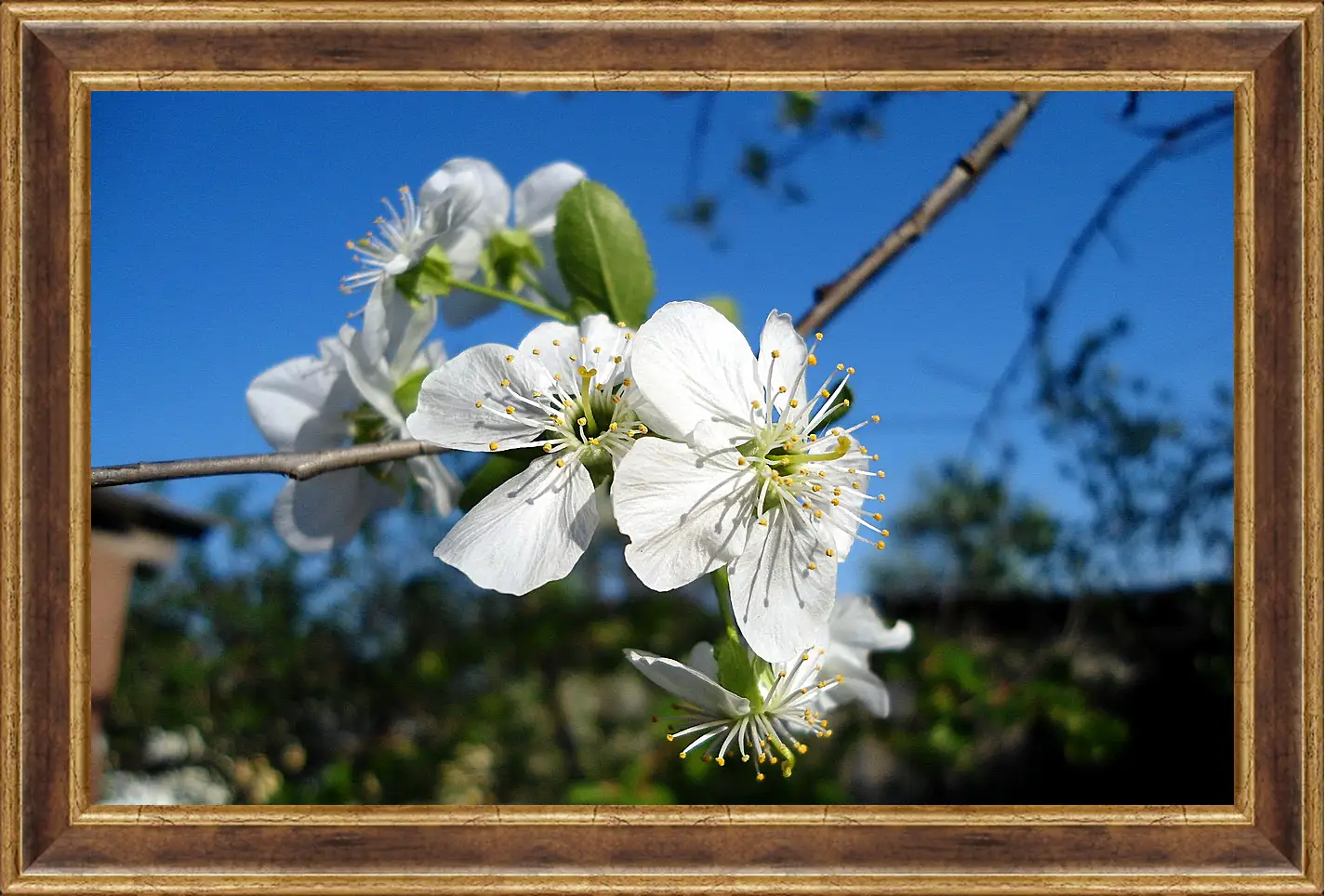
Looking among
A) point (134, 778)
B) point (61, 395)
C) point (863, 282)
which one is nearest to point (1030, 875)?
point (863, 282)

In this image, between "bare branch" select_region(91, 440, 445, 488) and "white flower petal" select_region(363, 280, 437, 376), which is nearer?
"bare branch" select_region(91, 440, 445, 488)

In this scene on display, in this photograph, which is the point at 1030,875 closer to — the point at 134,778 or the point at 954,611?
the point at 954,611

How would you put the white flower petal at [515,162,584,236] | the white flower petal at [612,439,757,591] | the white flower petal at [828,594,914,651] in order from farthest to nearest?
the white flower petal at [515,162,584,236] → the white flower petal at [828,594,914,651] → the white flower petal at [612,439,757,591]

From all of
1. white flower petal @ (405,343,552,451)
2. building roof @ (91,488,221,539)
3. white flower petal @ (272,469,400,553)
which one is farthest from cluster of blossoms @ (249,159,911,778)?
building roof @ (91,488,221,539)

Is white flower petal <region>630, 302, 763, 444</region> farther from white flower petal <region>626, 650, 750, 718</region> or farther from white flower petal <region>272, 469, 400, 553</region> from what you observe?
white flower petal <region>272, 469, 400, 553</region>

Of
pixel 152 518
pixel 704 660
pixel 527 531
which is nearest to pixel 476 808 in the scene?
pixel 704 660

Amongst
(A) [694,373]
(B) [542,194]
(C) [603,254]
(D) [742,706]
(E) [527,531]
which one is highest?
(B) [542,194]

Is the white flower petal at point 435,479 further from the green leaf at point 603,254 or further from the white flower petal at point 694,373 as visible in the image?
the white flower petal at point 694,373

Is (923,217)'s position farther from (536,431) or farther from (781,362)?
(536,431)
